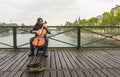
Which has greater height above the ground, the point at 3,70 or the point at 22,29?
the point at 22,29

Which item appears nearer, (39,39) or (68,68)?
(68,68)

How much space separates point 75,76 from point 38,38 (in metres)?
2.22

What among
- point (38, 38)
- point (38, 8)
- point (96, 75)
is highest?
point (38, 8)

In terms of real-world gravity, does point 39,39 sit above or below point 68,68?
above

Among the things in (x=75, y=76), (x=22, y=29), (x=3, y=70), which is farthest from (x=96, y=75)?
(x=22, y=29)

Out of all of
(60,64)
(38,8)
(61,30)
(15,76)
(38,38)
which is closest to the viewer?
(15,76)

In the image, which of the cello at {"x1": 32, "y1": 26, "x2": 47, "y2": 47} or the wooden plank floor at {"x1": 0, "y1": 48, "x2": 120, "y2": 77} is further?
the cello at {"x1": 32, "y1": 26, "x2": 47, "y2": 47}

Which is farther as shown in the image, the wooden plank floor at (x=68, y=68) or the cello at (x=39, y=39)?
the cello at (x=39, y=39)

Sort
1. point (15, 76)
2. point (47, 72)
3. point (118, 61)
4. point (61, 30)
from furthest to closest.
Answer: point (61, 30), point (118, 61), point (47, 72), point (15, 76)

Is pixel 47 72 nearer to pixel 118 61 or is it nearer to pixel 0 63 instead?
pixel 0 63

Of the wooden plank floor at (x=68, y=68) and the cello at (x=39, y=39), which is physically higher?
the cello at (x=39, y=39)

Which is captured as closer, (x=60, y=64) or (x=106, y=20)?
(x=60, y=64)

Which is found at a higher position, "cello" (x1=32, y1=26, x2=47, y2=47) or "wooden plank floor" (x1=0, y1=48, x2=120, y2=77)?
"cello" (x1=32, y1=26, x2=47, y2=47)

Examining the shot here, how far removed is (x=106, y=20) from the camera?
39781mm
